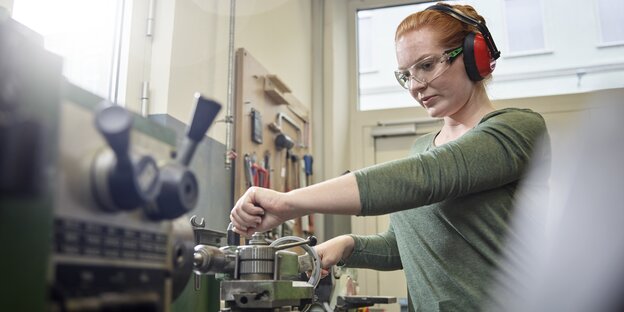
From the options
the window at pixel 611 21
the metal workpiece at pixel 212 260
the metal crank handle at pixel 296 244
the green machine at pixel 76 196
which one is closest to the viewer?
the green machine at pixel 76 196

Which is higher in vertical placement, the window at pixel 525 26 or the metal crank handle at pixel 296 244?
the window at pixel 525 26

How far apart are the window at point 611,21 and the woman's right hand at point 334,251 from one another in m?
2.45

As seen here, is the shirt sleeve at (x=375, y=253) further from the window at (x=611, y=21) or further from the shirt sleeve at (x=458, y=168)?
the window at (x=611, y=21)

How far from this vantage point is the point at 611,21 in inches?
118

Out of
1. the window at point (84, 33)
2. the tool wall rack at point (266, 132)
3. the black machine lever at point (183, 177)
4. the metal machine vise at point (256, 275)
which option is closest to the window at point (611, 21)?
the tool wall rack at point (266, 132)

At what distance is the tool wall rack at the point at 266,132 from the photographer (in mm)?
1923

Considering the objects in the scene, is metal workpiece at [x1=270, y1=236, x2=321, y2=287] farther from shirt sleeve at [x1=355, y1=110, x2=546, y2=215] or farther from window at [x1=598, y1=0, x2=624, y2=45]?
window at [x1=598, y1=0, x2=624, y2=45]

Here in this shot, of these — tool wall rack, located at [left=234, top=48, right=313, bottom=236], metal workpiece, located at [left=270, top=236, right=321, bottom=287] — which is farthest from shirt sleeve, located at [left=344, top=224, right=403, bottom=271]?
tool wall rack, located at [left=234, top=48, right=313, bottom=236]

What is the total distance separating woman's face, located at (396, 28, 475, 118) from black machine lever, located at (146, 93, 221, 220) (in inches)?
31.3

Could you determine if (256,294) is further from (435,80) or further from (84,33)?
(84,33)

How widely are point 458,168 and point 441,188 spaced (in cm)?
5

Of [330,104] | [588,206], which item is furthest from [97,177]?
[330,104]

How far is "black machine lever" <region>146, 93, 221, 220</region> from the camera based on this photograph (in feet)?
1.51

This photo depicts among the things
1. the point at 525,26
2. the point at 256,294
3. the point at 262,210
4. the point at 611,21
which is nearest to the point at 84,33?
the point at 262,210
